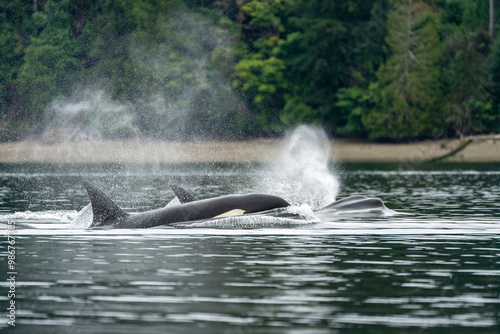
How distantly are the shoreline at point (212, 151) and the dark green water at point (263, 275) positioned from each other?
5138 centimetres

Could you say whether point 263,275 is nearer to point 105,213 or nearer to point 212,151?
point 105,213

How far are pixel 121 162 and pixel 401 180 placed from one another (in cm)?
3173

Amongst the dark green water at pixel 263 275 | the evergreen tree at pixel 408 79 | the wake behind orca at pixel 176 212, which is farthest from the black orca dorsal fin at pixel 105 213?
the evergreen tree at pixel 408 79

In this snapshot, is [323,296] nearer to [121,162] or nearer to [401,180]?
[401,180]

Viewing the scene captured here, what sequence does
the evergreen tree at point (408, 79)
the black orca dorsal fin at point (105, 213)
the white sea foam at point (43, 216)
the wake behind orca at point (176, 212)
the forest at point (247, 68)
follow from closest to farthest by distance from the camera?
the black orca dorsal fin at point (105, 213), the wake behind orca at point (176, 212), the white sea foam at point (43, 216), the evergreen tree at point (408, 79), the forest at point (247, 68)

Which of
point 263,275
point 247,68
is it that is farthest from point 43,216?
point 247,68

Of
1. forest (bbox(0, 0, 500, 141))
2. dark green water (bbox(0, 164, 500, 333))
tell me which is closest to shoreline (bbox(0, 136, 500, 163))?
forest (bbox(0, 0, 500, 141))

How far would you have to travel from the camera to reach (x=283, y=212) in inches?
1067

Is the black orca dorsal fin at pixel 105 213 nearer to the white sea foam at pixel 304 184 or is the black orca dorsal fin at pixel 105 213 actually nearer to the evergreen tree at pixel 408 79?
the white sea foam at pixel 304 184

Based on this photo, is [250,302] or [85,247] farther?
[85,247]

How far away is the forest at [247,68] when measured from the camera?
3504 inches

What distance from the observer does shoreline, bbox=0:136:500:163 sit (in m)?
82.9

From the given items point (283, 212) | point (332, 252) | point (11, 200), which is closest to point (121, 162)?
point (11, 200)

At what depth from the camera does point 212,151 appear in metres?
88.6
